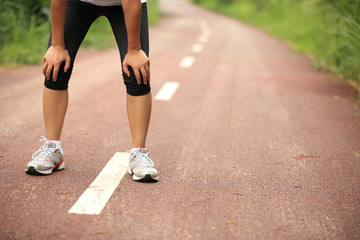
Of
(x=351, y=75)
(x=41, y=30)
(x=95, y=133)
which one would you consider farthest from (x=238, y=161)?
(x=41, y=30)

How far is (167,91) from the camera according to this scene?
645 cm

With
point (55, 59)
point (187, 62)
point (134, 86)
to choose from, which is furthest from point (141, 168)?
point (187, 62)

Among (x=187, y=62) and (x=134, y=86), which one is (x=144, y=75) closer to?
(x=134, y=86)

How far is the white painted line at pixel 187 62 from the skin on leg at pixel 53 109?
5.97 metres

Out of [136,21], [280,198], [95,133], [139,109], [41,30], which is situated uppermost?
[136,21]

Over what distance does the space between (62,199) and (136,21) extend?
1153 mm

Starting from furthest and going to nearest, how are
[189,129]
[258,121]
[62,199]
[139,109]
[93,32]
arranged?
[93,32]
[258,121]
[189,129]
[139,109]
[62,199]

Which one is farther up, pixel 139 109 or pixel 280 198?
pixel 139 109

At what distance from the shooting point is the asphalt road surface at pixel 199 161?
2.42m

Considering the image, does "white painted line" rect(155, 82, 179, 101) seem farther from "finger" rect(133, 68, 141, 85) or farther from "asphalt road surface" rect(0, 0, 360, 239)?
"finger" rect(133, 68, 141, 85)

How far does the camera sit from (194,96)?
6.21m

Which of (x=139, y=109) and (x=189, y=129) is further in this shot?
(x=189, y=129)

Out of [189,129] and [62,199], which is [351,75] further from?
[62,199]

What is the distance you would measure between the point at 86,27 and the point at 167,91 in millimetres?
3413
